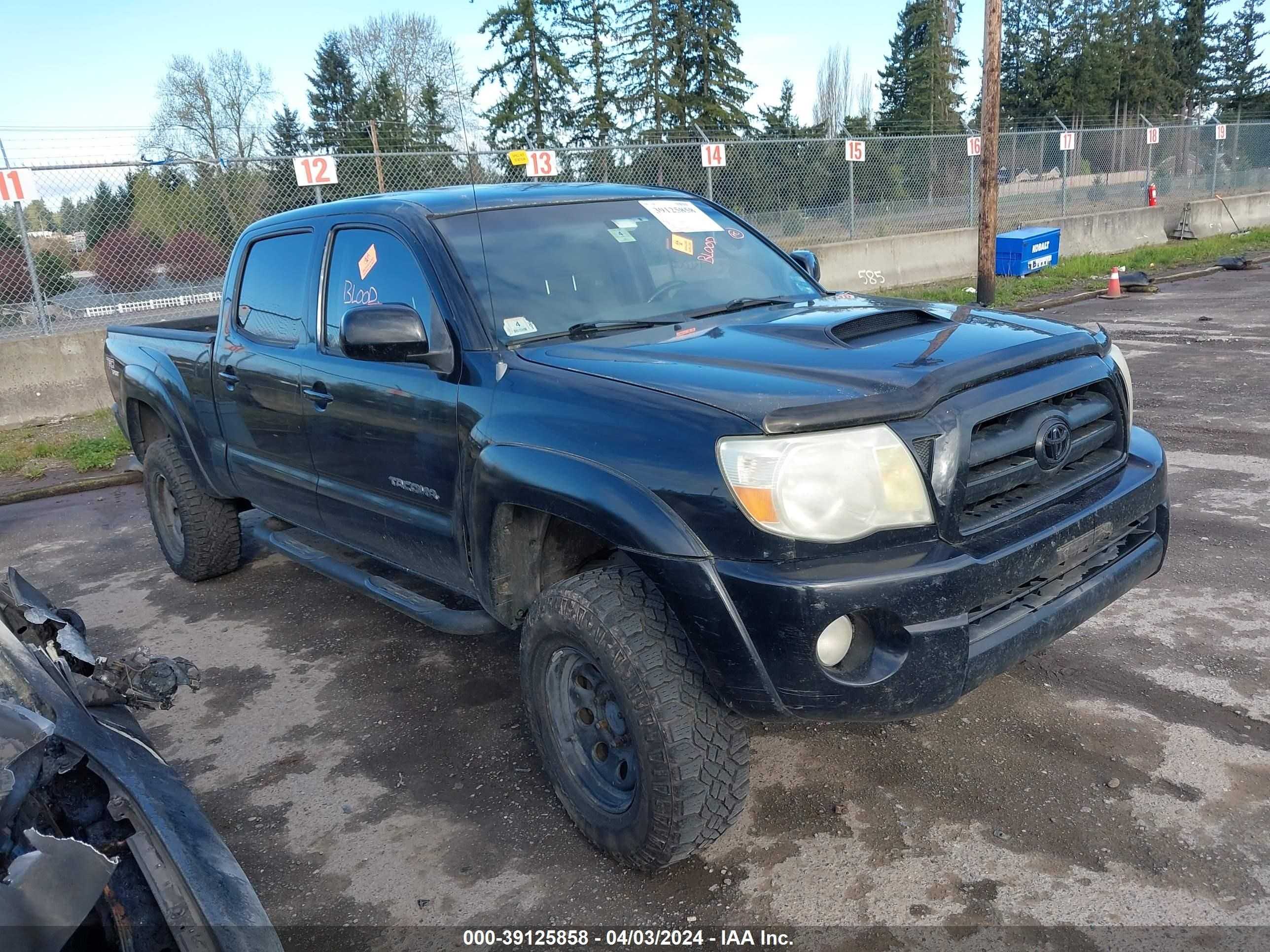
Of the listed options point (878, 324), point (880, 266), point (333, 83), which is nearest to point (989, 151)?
point (880, 266)

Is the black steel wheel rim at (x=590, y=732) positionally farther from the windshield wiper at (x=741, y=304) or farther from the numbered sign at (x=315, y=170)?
the numbered sign at (x=315, y=170)

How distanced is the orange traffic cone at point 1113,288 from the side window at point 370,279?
43.6 ft

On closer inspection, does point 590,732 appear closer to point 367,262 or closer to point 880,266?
point 367,262

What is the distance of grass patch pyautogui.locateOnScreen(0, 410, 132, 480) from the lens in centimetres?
848

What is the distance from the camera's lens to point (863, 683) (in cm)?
248

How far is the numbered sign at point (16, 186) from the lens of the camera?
33.0 feet

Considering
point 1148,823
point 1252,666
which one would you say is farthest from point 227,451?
point 1252,666

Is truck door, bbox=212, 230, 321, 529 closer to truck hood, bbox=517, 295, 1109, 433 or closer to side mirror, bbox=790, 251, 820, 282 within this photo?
truck hood, bbox=517, 295, 1109, 433

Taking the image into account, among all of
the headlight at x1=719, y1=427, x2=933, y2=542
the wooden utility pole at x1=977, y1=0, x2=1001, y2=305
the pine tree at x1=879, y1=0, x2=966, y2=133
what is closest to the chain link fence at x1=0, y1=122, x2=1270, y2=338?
the wooden utility pole at x1=977, y1=0, x2=1001, y2=305

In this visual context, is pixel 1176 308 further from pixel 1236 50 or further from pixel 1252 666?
pixel 1236 50

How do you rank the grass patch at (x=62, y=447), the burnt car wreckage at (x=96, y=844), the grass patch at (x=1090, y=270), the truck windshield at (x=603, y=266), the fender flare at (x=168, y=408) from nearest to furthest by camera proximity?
the burnt car wreckage at (x=96, y=844), the truck windshield at (x=603, y=266), the fender flare at (x=168, y=408), the grass patch at (x=62, y=447), the grass patch at (x=1090, y=270)

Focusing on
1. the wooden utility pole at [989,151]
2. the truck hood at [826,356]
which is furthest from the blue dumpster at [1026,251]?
the truck hood at [826,356]

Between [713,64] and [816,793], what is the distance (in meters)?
43.1

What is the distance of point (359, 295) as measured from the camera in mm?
3836
